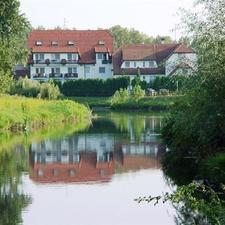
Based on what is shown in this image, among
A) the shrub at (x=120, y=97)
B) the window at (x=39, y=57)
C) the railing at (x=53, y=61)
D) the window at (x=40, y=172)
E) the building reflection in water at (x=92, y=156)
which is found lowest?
the window at (x=40, y=172)

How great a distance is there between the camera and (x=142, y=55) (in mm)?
110625

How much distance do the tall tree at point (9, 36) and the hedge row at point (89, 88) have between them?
4538cm

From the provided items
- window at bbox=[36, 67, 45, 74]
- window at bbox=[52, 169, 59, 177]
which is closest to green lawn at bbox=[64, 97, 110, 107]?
window at bbox=[36, 67, 45, 74]

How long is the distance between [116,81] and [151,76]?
1173 cm

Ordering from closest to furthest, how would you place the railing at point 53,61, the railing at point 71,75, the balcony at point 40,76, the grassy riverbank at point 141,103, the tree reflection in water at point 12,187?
the tree reflection in water at point 12,187 → the grassy riverbank at point 141,103 → the railing at point 53,61 → the balcony at point 40,76 → the railing at point 71,75

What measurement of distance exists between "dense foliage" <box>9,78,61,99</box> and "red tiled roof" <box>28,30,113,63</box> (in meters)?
29.2

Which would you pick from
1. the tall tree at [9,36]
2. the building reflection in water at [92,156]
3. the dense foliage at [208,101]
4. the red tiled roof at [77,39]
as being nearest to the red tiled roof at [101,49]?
the red tiled roof at [77,39]

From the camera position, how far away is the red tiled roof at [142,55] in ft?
359

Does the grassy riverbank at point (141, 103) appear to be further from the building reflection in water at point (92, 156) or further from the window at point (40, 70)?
the building reflection in water at point (92, 156)

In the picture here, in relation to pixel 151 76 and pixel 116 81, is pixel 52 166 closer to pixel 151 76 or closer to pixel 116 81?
pixel 116 81

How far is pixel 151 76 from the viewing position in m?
109

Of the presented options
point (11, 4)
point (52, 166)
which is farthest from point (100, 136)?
point (52, 166)

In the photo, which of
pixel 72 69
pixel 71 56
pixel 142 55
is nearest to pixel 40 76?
pixel 72 69

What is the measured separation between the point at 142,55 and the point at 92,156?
76.0 m
